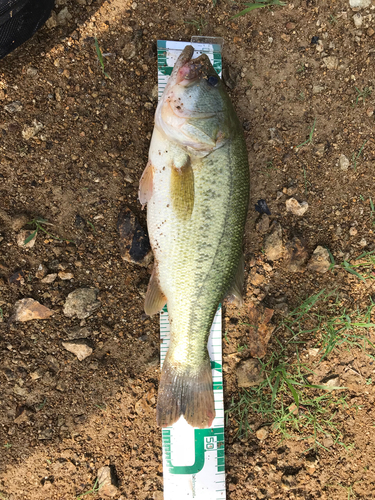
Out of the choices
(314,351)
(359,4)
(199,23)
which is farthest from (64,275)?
(359,4)

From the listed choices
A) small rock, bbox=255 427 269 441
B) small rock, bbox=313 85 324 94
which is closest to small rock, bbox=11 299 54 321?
small rock, bbox=255 427 269 441

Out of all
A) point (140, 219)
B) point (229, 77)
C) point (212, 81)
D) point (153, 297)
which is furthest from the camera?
point (229, 77)

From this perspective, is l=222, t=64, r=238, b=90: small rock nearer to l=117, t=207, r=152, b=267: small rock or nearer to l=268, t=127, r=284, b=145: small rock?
l=268, t=127, r=284, b=145: small rock

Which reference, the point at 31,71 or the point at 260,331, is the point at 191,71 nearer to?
the point at 31,71

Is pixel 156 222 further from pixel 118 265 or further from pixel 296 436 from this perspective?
pixel 296 436

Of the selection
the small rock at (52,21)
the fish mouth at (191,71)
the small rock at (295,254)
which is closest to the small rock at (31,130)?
the small rock at (52,21)
